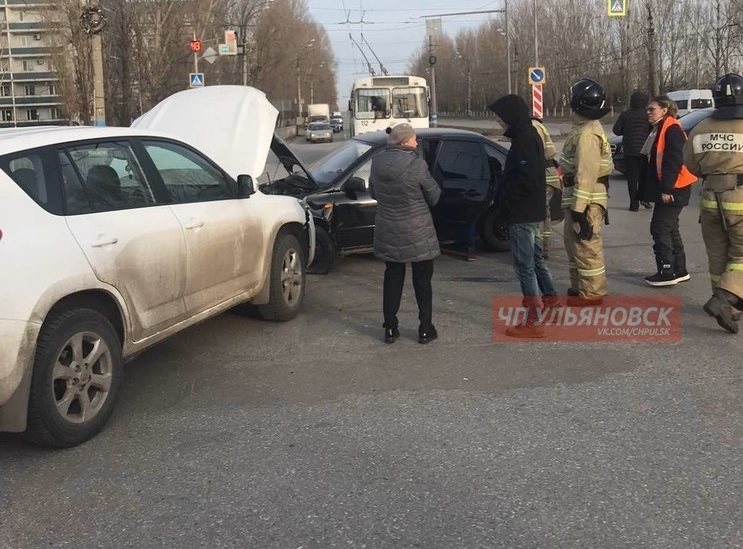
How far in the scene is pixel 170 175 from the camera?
5.05 meters

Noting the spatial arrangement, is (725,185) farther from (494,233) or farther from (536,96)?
(536,96)

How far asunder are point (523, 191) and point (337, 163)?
3.78 metres

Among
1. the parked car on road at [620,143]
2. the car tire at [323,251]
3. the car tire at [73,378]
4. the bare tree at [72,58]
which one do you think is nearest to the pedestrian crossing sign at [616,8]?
the parked car on road at [620,143]

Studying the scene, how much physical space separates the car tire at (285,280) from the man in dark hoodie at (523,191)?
1853 mm

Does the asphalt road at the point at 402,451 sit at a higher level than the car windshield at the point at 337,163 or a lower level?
lower

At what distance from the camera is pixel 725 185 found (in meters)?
5.71

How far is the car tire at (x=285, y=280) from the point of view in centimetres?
616

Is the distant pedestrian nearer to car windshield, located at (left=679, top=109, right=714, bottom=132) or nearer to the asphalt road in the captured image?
the asphalt road

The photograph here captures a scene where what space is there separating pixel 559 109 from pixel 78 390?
78997 millimetres

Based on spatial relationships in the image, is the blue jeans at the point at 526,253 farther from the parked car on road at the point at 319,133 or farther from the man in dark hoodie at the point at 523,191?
the parked car on road at the point at 319,133

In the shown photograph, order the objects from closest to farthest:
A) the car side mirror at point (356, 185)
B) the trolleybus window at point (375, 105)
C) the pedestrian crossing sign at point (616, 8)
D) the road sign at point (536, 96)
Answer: the car side mirror at point (356, 185) → the pedestrian crossing sign at point (616, 8) → the trolleybus window at point (375, 105) → the road sign at point (536, 96)

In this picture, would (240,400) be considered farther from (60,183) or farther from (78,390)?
(60,183)

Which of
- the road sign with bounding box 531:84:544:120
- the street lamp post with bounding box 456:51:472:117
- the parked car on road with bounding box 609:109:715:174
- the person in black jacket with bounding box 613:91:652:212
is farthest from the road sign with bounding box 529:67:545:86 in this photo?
the street lamp post with bounding box 456:51:472:117

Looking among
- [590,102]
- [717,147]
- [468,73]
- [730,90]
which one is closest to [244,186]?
[590,102]
